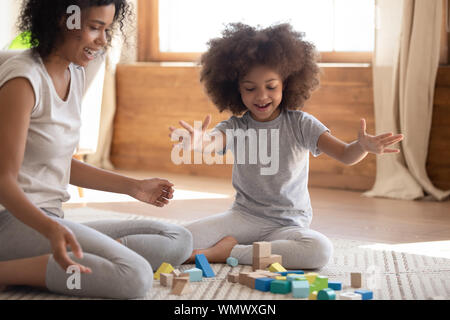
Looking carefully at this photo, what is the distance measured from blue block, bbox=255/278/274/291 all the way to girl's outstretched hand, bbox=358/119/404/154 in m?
0.43

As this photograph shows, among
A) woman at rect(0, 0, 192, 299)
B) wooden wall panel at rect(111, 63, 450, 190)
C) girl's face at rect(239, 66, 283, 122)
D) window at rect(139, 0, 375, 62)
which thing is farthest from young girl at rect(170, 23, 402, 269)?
wooden wall panel at rect(111, 63, 450, 190)

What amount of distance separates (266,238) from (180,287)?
0.44 metres

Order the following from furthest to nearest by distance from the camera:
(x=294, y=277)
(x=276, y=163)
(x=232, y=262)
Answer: (x=276, y=163) < (x=232, y=262) < (x=294, y=277)

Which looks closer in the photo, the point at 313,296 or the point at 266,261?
the point at 313,296

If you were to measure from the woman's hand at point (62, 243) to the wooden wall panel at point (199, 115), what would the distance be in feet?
7.60

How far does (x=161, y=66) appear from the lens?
155 inches

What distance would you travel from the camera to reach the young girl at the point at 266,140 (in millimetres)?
1791

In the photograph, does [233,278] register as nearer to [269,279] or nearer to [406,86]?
[269,279]

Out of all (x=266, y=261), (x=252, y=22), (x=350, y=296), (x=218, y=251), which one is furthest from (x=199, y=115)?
(x=350, y=296)

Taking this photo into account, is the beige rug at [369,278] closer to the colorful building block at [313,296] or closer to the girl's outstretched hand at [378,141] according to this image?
the colorful building block at [313,296]

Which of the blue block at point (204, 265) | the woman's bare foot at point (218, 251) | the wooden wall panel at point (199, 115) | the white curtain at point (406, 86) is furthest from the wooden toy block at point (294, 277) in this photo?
the wooden wall panel at point (199, 115)

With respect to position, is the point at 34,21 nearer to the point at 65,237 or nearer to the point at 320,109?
the point at 65,237

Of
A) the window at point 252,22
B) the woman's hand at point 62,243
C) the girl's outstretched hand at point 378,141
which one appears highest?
the window at point 252,22

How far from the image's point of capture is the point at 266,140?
184 cm
